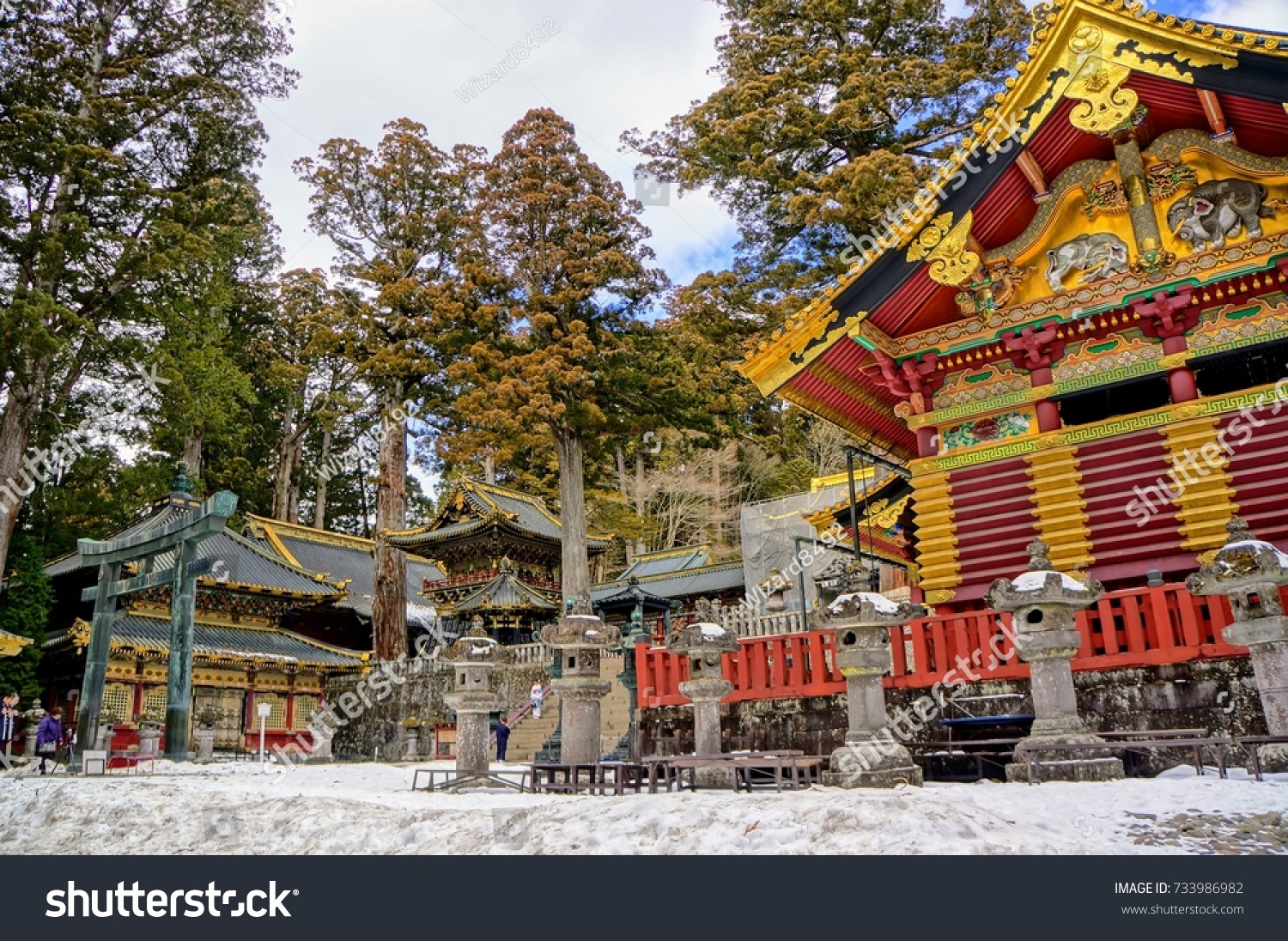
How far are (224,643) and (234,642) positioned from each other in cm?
41

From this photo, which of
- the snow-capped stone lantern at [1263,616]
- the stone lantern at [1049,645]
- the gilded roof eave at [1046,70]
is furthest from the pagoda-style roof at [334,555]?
the snow-capped stone lantern at [1263,616]

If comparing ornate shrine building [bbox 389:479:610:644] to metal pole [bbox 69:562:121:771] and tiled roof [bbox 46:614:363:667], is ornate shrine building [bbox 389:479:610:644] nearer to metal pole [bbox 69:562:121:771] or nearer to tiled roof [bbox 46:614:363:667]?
tiled roof [bbox 46:614:363:667]

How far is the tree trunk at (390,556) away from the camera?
27.1 meters

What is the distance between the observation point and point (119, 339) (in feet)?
77.7

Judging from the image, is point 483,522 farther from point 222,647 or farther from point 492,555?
point 222,647

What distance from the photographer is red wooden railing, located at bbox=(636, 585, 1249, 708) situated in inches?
375

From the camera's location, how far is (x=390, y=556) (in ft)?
88.5

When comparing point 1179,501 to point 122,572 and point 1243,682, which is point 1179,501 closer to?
point 1243,682

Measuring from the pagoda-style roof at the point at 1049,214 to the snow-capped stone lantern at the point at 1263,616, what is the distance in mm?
4778

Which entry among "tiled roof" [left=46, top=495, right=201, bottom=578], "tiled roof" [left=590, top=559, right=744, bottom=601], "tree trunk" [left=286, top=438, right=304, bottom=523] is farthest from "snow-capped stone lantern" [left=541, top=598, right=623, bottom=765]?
"tree trunk" [left=286, top=438, right=304, bottom=523]

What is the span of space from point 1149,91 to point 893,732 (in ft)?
29.6

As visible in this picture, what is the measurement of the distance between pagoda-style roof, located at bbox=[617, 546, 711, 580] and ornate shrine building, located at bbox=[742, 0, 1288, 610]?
25.2 meters

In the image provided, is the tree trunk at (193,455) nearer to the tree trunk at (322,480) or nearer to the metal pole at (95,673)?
the tree trunk at (322,480)

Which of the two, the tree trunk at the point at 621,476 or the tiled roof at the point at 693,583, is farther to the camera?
the tree trunk at the point at 621,476
